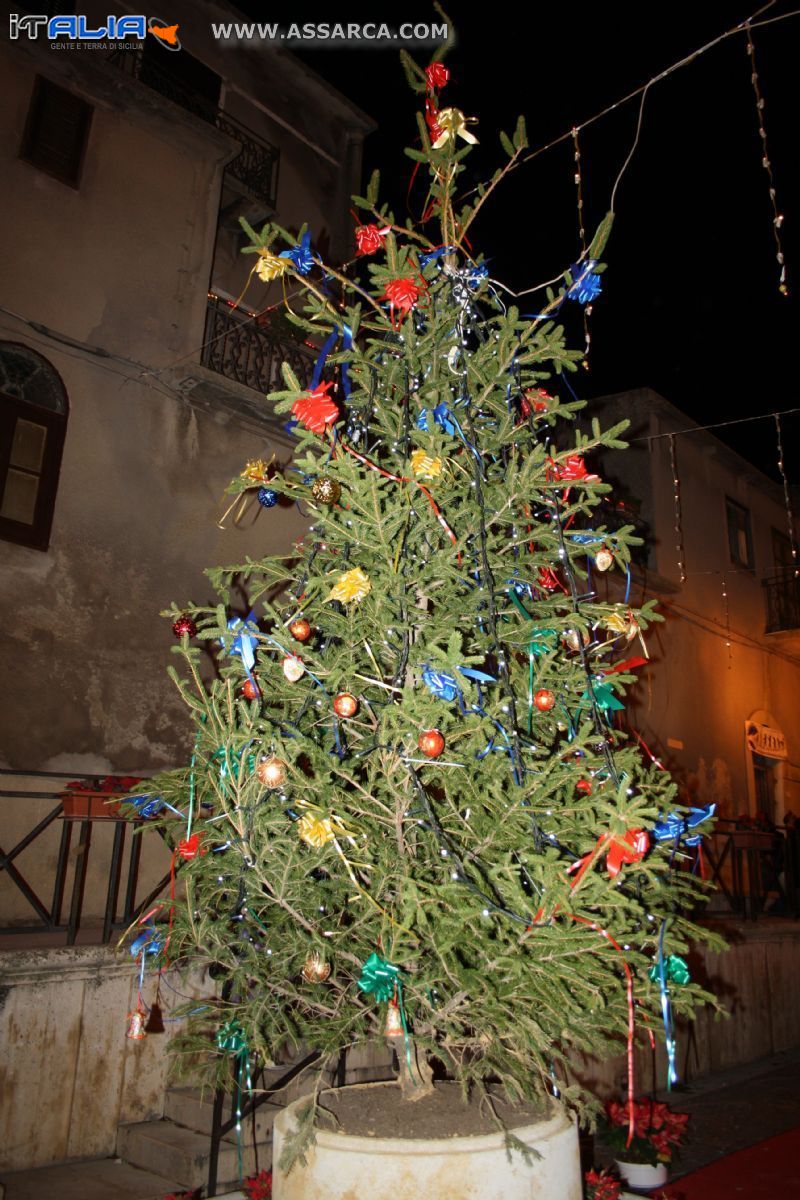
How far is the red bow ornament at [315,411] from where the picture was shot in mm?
3191

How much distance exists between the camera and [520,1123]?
2.84m

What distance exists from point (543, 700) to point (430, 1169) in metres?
1.61

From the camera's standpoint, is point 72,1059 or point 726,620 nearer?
point 72,1059

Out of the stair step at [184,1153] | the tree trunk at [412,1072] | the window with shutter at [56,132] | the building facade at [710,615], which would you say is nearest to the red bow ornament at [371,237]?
the tree trunk at [412,1072]

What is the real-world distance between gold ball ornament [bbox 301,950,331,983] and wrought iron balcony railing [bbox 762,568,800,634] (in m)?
16.0

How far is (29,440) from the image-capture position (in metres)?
7.65

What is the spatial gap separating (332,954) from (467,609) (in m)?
1.39

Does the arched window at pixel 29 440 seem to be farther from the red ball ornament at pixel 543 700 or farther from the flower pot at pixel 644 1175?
the flower pot at pixel 644 1175

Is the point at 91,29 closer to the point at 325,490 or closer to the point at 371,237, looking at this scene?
the point at 371,237

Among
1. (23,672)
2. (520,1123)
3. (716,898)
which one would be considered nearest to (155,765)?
(23,672)

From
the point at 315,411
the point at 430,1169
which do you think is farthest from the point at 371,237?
the point at 430,1169

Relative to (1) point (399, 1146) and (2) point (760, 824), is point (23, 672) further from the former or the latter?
(2) point (760, 824)

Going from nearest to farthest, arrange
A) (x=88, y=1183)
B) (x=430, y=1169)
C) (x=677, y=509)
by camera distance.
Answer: (x=430, y=1169) < (x=88, y=1183) < (x=677, y=509)

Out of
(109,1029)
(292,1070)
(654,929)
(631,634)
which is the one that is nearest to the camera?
(654,929)
